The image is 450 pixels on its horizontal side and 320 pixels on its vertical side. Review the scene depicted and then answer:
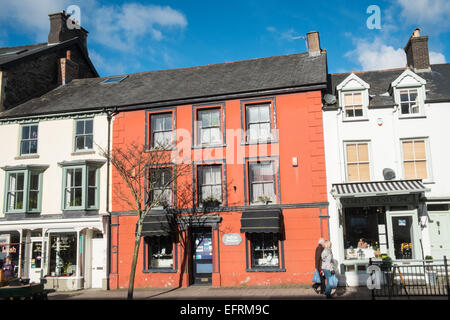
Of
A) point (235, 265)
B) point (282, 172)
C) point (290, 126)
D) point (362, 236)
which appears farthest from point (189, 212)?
point (362, 236)

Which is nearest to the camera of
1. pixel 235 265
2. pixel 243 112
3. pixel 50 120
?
pixel 235 265

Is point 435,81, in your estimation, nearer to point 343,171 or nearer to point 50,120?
point 343,171

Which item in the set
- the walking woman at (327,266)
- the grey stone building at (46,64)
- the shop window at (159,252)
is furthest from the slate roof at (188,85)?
the walking woman at (327,266)

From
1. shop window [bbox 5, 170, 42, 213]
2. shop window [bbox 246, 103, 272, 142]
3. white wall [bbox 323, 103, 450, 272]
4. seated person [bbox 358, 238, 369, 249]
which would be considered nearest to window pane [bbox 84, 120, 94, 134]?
shop window [bbox 5, 170, 42, 213]

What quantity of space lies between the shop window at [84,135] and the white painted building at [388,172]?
11.2 meters

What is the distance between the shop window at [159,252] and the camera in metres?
18.2

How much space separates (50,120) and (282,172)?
11.9 meters

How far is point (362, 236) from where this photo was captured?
16.6 meters

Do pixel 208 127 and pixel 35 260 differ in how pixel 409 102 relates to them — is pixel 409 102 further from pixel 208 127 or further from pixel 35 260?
pixel 35 260

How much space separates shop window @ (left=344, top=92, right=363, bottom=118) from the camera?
57.1 ft

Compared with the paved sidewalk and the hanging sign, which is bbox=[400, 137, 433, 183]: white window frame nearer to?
the paved sidewalk

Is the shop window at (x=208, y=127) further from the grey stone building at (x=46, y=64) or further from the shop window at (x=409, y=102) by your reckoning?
the grey stone building at (x=46, y=64)

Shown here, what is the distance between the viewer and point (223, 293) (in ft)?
50.7

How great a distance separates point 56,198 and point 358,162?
14073 mm
